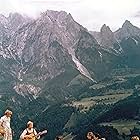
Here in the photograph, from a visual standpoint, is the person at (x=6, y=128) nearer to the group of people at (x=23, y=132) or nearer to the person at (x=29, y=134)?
the group of people at (x=23, y=132)

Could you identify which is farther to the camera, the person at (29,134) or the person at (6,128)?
the person at (6,128)

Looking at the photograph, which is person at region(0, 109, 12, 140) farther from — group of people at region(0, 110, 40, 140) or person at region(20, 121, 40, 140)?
person at region(20, 121, 40, 140)

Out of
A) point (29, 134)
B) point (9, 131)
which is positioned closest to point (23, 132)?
point (29, 134)

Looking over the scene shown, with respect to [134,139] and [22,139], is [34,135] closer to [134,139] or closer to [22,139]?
[22,139]

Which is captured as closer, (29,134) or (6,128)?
(29,134)

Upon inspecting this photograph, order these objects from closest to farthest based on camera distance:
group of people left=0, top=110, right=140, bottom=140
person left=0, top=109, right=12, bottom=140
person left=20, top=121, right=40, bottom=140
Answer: person left=20, top=121, right=40, bottom=140
group of people left=0, top=110, right=140, bottom=140
person left=0, top=109, right=12, bottom=140

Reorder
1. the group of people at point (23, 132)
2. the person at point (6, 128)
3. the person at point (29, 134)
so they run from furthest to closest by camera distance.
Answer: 1. the person at point (6, 128)
2. the group of people at point (23, 132)
3. the person at point (29, 134)

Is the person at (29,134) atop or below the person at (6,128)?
below

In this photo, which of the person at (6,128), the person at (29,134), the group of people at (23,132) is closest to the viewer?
the person at (29,134)

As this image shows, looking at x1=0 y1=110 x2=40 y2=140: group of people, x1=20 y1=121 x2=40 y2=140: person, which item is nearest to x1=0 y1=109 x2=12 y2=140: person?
x1=0 y1=110 x2=40 y2=140: group of people

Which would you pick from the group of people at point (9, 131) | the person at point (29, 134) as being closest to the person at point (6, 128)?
the group of people at point (9, 131)

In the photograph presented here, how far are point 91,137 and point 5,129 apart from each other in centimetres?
791

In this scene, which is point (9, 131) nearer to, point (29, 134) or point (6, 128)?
point (6, 128)

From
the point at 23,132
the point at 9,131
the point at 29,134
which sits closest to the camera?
the point at 23,132
